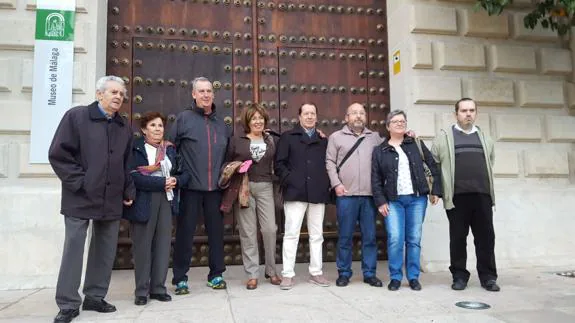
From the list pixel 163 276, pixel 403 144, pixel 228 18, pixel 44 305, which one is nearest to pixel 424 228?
pixel 403 144

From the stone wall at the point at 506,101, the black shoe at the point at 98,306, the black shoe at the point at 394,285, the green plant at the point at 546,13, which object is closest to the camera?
the black shoe at the point at 98,306

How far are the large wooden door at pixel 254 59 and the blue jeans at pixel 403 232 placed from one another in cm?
135

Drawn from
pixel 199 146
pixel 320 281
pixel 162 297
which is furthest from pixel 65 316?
pixel 320 281

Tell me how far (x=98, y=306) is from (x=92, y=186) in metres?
0.87

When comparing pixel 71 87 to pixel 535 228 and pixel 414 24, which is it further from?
pixel 535 228

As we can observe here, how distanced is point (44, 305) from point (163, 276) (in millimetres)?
921

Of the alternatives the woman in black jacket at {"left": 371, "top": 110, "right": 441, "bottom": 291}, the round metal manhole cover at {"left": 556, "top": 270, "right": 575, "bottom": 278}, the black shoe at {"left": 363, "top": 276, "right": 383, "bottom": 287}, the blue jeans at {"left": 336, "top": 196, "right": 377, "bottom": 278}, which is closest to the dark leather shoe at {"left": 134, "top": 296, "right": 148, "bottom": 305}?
the blue jeans at {"left": 336, "top": 196, "right": 377, "bottom": 278}

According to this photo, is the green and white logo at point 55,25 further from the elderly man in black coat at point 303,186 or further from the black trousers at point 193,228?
the elderly man in black coat at point 303,186

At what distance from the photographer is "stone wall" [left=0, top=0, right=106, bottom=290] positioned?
4.37 metres

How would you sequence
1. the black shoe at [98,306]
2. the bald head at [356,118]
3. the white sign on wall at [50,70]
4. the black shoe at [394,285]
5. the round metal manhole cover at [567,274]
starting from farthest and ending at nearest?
the round metal manhole cover at [567,274]
the white sign on wall at [50,70]
the bald head at [356,118]
the black shoe at [394,285]
the black shoe at [98,306]

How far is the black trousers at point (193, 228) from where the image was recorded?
3.97 m

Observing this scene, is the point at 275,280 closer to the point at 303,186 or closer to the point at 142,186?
the point at 303,186

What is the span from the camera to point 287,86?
5.61m

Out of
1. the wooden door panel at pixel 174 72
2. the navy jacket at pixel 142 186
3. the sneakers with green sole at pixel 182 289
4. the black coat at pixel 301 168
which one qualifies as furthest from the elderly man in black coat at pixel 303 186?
the wooden door panel at pixel 174 72
